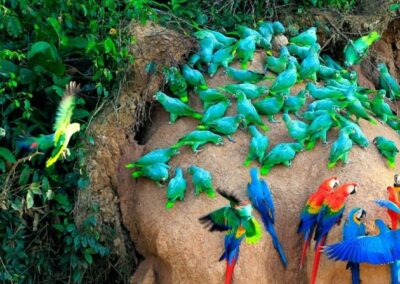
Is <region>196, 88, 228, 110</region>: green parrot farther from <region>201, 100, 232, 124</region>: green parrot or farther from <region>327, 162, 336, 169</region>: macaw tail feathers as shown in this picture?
<region>327, 162, 336, 169</region>: macaw tail feathers

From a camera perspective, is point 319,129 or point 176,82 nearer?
point 319,129

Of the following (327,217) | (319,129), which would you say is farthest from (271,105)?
(327,217)

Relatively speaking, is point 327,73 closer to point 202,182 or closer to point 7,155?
point 202,182

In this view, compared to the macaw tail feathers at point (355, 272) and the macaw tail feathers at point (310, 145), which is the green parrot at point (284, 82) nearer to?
the macaw tail feathers at point (310, 145)

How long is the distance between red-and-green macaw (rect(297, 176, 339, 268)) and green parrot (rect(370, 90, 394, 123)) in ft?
3.84

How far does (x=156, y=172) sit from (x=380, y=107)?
1791 mm

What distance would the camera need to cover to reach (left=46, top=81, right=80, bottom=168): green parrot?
477 centimetres

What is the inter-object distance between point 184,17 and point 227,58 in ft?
2.01

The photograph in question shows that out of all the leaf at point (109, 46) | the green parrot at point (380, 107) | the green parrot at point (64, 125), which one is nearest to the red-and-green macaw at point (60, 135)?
the green parrot at point (64, 125)

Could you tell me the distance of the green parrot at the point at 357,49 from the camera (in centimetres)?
634

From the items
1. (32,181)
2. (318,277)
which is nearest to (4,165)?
(32,181)

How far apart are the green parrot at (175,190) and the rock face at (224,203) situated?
1.7 inches

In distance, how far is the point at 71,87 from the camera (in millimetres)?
4844

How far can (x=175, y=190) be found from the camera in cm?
488
